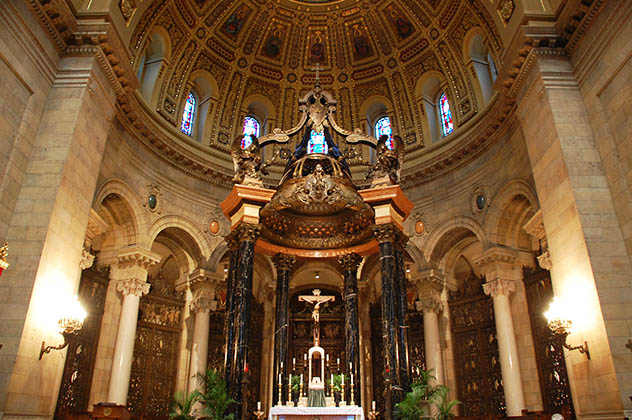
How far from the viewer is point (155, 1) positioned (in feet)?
56.4

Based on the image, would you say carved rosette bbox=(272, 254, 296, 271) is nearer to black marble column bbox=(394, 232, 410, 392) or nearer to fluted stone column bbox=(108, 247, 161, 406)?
black marble column bbox=(394, 232, 410, 392)

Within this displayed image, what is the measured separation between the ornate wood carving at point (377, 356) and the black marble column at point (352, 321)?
6154 millimetres

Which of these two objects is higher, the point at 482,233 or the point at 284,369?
the point at 482,233

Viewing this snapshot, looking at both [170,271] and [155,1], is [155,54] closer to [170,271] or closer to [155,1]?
[155,1]

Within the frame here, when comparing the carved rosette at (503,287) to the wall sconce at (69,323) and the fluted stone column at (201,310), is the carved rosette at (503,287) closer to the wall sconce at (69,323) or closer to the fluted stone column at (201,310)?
the fluted stone column at (201,310)

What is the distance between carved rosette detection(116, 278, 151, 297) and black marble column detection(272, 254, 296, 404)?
494cm

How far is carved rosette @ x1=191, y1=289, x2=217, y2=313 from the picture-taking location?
17984 mm

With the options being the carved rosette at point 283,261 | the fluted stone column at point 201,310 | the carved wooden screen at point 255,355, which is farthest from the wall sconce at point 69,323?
the carved wooden screen at point 255,355

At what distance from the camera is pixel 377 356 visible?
2027cm

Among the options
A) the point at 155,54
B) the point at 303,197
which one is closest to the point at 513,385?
the point at 303,197

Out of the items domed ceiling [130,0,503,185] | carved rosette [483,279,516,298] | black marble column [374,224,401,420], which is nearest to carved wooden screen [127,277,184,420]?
domed ceiling [130,0,503,185]

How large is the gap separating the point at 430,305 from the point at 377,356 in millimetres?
3630

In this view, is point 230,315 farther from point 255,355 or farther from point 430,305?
point 255,355

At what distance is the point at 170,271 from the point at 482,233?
12.6 m
